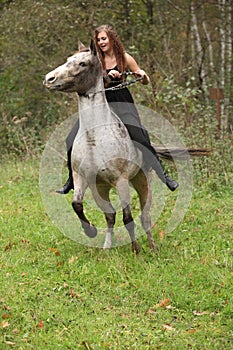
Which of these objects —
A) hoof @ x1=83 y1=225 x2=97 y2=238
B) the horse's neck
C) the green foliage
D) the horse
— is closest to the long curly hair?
the horse

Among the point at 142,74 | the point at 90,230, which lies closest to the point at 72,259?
the point at 90,230

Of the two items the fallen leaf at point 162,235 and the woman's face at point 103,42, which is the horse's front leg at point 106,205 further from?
the woman's face at point 103,42

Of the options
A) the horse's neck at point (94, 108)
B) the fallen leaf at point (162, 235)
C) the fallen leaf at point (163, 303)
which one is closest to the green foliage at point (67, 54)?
the fallen leaf at point (162, 235)

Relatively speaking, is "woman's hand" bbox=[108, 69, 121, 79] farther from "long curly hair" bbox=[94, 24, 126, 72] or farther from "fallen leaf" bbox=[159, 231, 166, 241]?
"fallen leaf" bbox=[159, 231, 166, 241]

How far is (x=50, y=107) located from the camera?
48.8 ft

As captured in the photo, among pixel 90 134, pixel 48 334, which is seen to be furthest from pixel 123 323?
pixel 90 134

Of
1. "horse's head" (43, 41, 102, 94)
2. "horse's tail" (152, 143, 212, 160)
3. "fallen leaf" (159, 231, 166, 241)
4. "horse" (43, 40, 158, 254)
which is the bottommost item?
"fallen leaf" (159, 231, 166, 241)

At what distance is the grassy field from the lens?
4516mm

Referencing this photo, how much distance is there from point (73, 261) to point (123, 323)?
5.00 feet

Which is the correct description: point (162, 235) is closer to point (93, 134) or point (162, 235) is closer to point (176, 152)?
point (176, 152)

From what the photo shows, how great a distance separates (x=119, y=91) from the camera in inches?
253

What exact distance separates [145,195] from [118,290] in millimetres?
1553

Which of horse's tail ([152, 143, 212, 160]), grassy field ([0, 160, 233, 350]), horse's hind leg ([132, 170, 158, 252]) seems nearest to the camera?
grassy field ([0, 160, 233, 350])

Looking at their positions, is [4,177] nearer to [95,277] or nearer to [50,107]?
[50,107]
